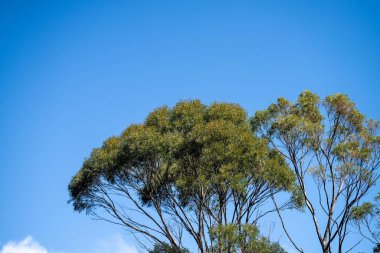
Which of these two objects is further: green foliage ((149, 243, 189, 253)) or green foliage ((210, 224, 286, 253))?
green foliage ((149, 243, 189, 253))

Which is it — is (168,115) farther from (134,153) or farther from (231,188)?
(231,188)

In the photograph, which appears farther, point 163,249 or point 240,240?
point 163,249

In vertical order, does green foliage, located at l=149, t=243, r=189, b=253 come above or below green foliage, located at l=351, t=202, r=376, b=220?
below

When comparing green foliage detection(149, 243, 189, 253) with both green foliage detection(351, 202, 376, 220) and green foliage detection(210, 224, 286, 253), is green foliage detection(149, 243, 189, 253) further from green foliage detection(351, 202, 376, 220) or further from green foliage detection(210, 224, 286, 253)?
green foliage detection(351, 202, 376, 220)

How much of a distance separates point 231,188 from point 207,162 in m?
1.49

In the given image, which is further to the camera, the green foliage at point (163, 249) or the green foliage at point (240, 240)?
the green foliage at point (163, 249)

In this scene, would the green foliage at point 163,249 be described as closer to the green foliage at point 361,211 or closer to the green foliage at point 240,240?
the green foliage at point 240,240

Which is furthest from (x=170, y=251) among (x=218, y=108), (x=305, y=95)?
(x=305, y=95)

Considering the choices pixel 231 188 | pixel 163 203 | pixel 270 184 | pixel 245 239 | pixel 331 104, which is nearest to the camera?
pixel 245 239

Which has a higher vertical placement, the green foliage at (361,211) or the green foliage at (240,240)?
the green foliage at (361,211)

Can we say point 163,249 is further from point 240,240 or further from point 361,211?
point 361,211

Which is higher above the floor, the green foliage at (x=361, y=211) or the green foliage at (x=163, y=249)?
A: the green foliage at (x=361, y=211)

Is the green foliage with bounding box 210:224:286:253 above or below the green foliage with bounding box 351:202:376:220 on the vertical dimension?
below

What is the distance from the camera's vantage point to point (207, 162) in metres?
17.9
